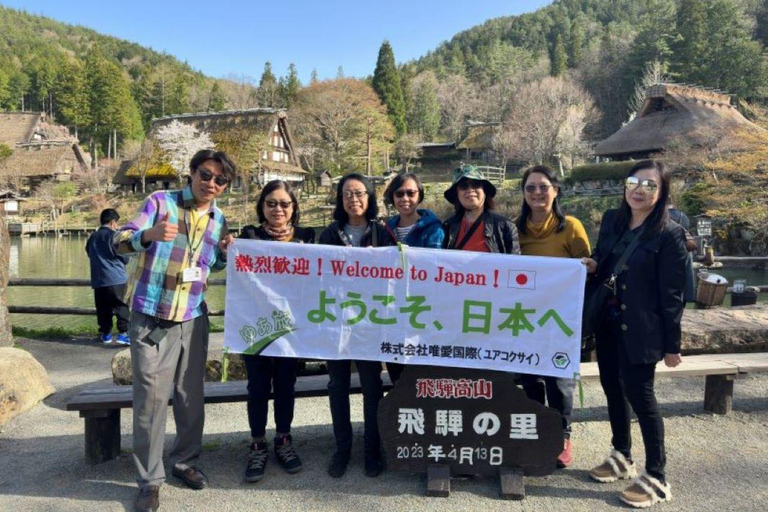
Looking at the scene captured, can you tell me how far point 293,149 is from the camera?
1590 inches

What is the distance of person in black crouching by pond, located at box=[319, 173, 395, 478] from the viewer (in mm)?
2953

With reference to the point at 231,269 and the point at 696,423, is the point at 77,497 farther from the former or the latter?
the point at 696,423

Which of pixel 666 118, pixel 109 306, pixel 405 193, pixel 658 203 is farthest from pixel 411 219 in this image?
pixel 666 118

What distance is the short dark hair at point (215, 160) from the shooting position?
2803mm

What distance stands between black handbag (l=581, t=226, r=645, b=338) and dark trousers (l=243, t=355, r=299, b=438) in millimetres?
1753

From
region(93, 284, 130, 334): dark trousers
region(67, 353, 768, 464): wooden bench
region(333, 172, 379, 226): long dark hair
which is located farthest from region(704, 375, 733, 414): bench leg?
region(93, 284, 130, 334): dark trousers

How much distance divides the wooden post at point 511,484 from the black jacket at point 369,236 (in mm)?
1471

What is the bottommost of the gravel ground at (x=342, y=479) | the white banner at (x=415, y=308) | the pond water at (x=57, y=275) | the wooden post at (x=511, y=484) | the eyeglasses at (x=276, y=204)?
the pond water at (x=57, y=275)

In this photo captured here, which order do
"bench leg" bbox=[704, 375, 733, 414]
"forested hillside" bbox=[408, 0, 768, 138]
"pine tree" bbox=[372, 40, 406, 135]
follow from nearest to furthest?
"bench leg" bbox=[704, 375, 733, 414], "forested hillside" bbox=[408, 0, 768, 138], "pine tree" bbox=[372, 40, 406, 135]

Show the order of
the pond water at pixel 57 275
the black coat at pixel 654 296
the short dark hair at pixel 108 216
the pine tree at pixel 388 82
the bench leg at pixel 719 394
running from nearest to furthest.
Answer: the black coat at pixel 654 296 < the bench leg at pixel 719 394 < the short dark hair at pixel 108 216 < the pond water at pixel 57 275 < the pine tree at pixel 388 82

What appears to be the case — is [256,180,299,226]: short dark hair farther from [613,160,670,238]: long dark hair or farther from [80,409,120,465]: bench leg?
[613,160,670,238]: long dark hair

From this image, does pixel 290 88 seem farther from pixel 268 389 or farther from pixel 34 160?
pixel 268 389

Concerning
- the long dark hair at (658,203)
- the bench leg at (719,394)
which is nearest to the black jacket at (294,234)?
the long dark hair at (658,203)

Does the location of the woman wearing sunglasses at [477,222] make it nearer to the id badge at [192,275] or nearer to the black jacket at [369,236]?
the black jacket at [369,236]
